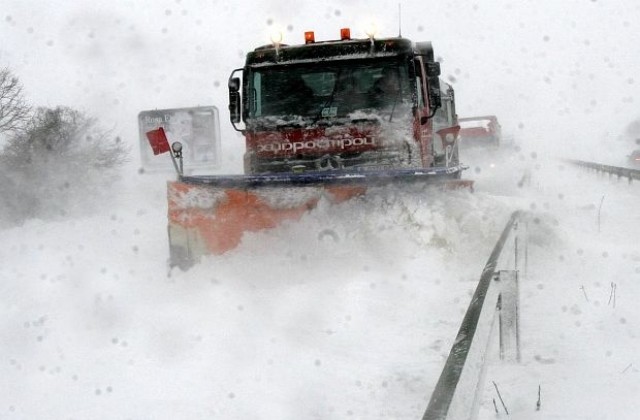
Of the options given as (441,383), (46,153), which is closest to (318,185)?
(441,383)

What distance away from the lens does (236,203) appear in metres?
7.03

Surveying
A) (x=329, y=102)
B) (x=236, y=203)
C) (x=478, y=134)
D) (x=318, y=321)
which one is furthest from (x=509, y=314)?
(x=478, y=134)

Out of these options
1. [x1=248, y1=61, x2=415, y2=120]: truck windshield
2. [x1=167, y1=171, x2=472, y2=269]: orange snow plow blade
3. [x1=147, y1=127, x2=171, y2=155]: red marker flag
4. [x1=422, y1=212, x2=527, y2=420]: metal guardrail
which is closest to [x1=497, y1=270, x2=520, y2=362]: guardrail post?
[x1=422, y1=212, x2=527, y2=420]: metal guardrail

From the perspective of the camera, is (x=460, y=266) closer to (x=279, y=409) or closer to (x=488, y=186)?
(x=279, y=409)

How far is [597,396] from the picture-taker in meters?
3.34

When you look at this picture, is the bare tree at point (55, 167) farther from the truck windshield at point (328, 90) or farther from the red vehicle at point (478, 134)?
the red vehicle at point (478, 134)

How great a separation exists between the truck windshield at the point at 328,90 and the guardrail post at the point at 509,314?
463cm

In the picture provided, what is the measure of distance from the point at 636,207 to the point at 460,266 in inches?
391

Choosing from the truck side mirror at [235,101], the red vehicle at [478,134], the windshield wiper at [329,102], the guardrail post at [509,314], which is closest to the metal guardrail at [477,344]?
the guardrail post at [509,314]

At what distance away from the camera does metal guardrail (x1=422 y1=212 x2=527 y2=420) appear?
201cm

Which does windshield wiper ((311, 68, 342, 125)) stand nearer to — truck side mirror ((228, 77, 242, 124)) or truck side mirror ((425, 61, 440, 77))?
truck side mirror ((228, 77, 242, 124))

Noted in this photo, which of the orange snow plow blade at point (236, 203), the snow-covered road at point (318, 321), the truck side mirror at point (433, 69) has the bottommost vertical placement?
the snow-covered road at point (318, 321)

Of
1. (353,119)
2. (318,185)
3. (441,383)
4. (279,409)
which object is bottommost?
(279,409)

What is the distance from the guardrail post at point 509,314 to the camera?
399 cm
